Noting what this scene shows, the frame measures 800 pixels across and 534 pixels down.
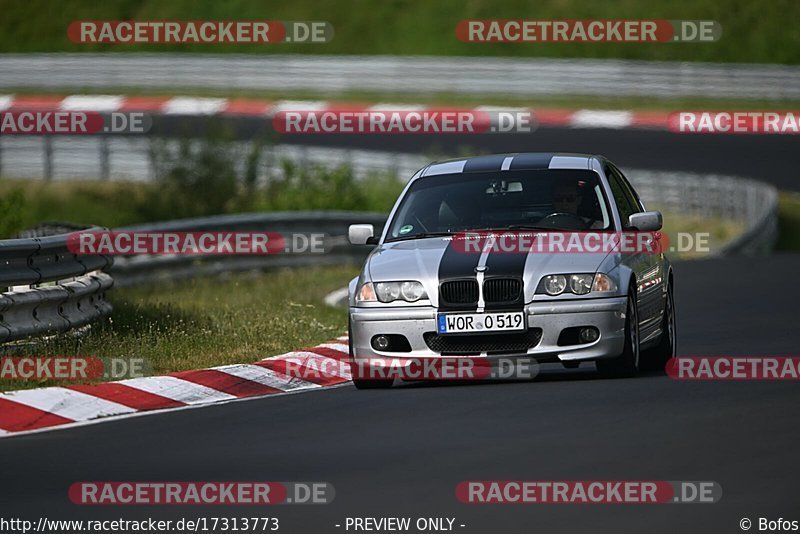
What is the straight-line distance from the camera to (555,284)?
11.3 m

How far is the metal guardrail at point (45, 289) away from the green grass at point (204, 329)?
0.15 m

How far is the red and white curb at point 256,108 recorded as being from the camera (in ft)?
132

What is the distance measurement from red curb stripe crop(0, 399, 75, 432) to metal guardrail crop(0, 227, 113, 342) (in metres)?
1.34

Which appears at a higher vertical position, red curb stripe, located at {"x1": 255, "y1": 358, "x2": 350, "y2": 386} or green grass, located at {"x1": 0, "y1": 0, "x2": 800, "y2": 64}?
green grass, located at {"x1": 0, "y1": 0, "x2": 800, "y2": 64}

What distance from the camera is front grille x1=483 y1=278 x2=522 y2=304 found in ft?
36.9

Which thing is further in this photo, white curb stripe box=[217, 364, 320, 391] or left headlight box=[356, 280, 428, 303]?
white curb stripe box=[217, 364, 320, 391]

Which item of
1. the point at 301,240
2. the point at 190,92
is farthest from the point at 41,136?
the point at 190,92

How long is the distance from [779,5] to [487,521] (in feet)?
143

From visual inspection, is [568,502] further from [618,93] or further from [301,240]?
[618,93]

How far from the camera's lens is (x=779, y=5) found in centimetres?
4894
